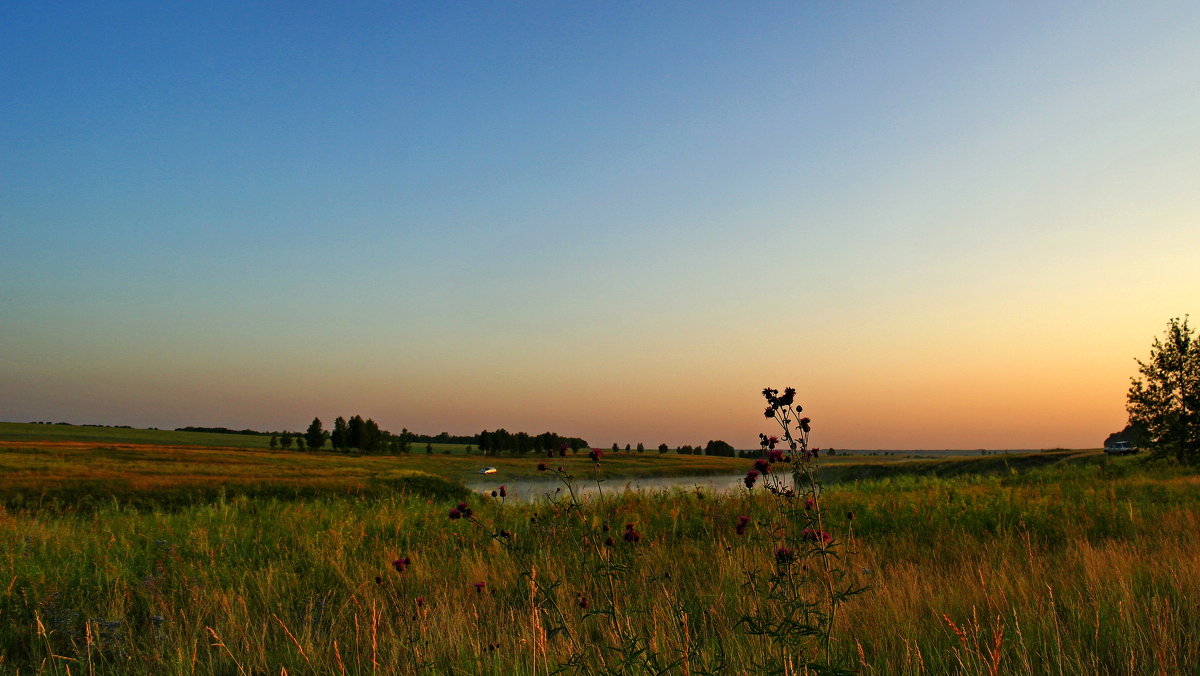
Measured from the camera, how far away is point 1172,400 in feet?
64.2

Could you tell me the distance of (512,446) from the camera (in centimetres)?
9731

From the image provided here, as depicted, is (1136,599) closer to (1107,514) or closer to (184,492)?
(1107,514)

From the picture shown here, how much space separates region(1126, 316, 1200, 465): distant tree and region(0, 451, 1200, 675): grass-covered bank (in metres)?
10.7

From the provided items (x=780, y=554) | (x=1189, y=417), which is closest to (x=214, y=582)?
(x=780, y=554)

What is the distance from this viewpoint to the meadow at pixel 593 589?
308cm

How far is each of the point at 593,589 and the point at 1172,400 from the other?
2355 centimetres

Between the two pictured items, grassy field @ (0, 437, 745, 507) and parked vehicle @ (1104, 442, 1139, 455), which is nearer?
grassy field @ (0, 437, 745, 507)

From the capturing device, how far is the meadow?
3.08 metres

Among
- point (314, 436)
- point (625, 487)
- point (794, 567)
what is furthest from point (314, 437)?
point (794, 567)

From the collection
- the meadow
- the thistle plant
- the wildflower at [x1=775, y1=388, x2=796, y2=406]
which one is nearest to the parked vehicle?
the meadow

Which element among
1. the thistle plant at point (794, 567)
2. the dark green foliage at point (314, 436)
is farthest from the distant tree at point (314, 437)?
the thistle plant at point (794, 567)

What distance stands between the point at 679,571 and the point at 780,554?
3.78m

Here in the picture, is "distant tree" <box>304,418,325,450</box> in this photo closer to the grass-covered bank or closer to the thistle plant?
the grass-covered bank

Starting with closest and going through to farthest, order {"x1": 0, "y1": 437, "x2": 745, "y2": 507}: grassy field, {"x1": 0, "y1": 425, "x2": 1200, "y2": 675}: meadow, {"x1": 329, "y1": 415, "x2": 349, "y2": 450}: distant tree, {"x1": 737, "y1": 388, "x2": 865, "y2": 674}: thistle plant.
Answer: {"x1": 737, "y1": 388, "x2": 865, "y2": 674}: thistle plant
{"x1": 0, "y1": 425, "x2": 1200, "y2": 675}: meadow
{"x1": 0, "y1": 437, "x2": 745, "y2": 507}: grassy field
{"x1": 329, "y1": 415, "x2": 349, "y2": 450}: distant tree
